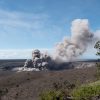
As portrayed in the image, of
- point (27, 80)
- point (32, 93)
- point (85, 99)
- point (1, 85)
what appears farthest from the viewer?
point (27, 80)

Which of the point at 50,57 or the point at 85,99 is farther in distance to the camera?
the point at 50,57

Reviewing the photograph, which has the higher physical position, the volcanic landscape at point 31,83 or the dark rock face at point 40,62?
the dark rock face at point 40,62

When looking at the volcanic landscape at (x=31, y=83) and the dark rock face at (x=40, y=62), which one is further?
the dark rock face at (x=40, y=62)

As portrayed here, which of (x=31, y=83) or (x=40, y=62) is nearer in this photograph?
(x=31, y=83)

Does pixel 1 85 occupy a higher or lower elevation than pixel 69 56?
lower

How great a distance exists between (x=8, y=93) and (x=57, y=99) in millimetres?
40758

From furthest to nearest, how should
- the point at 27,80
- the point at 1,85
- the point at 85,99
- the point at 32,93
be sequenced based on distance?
the point at 27,80 → the point at 1,85 → the point at 32,93 → the point at 85,99

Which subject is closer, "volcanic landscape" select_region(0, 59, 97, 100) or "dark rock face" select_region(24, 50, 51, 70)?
"volcanic landscape" select_region(0, 59, 97, 100)

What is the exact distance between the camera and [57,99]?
5656cm

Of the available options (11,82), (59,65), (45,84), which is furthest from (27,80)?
(59,65)

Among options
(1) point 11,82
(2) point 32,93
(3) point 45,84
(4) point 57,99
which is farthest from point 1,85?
(4) point 57,99

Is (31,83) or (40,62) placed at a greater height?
(40,62)

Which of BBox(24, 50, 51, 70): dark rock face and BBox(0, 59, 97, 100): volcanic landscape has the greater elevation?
BBox(24, 50, 51, 70): dark rock face

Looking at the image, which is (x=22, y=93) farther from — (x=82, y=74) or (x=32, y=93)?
(x=82, y=74)
